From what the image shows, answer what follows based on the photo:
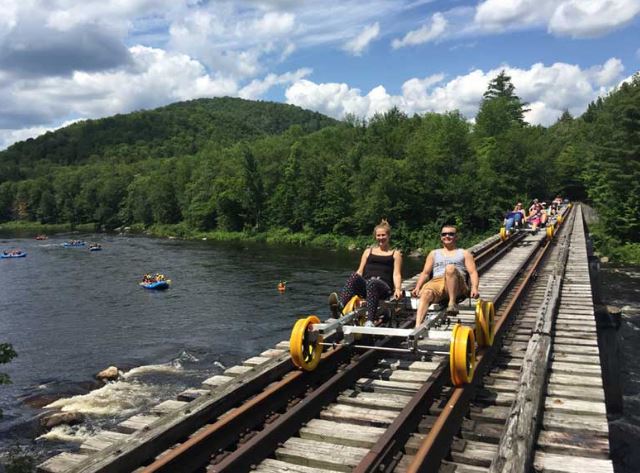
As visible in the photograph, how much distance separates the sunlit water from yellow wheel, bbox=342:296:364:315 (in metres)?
7.85

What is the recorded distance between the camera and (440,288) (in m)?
7.29

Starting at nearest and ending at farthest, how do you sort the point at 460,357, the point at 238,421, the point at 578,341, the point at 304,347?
1. the point at 238,421
2. the point at 460,357
3. the point at 304,347
4. the point at 578,341

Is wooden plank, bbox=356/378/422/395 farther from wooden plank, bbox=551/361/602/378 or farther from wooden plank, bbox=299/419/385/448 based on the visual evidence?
wooden plank, bbox=551/361/602/378

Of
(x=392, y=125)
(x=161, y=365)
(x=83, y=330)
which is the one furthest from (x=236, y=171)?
(x=161, y=365)

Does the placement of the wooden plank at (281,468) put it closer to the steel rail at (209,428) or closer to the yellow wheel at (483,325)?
the steel rail at (209,428)

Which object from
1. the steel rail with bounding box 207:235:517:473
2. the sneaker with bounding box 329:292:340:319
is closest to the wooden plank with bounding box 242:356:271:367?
the sneaker with bounding box 329:292:340:319

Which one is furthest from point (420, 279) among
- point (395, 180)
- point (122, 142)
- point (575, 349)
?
point (122, 142)

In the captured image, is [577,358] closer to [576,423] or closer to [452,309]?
[452,309]

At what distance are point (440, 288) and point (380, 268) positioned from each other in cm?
96

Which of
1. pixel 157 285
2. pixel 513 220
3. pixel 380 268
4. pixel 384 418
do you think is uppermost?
pixel 513 220

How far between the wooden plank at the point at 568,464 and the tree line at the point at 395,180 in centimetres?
4032

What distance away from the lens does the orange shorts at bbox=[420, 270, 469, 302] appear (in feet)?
23.6

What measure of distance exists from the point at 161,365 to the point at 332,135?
6363 centimetres

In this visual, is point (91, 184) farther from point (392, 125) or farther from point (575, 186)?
point (575, 186)
